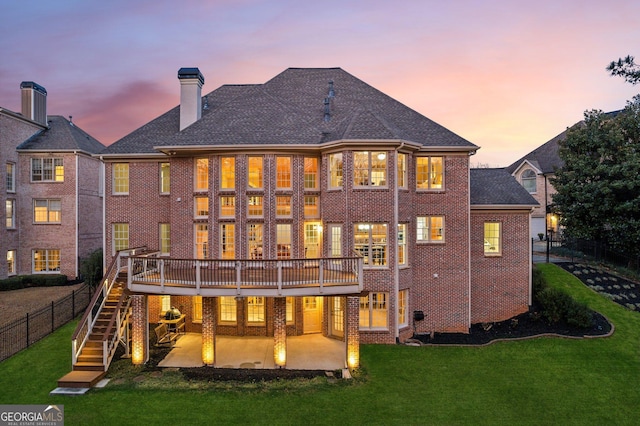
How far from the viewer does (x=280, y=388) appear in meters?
12.0

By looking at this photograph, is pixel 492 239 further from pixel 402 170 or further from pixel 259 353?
pixel 259 353

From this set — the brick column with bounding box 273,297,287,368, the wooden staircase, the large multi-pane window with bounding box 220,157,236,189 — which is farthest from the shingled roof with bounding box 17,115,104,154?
→ the brick column with bounding box 273,297,287,368

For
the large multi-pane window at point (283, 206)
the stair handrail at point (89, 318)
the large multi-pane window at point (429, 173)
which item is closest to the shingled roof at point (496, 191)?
the large multi-pane window at point (429, 173)

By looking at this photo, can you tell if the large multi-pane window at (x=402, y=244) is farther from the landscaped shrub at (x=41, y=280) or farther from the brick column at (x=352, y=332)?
the landscaped shrub at (x=41, y=280)

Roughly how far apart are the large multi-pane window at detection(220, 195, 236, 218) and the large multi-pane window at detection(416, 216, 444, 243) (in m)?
9.26

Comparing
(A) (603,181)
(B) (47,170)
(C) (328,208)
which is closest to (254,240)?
(C) (328,208)

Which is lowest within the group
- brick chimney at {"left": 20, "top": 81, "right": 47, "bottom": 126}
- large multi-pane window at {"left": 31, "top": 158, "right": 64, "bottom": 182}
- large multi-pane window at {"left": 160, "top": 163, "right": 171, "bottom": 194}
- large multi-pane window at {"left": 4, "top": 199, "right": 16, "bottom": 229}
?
large multi-pane window at {"left": 4, "top": 199, "right": 16, "bottom": 229}

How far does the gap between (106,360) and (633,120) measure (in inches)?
1263

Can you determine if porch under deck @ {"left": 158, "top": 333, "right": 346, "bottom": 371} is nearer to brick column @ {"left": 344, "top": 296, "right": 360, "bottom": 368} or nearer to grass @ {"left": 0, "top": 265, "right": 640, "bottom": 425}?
brick column @ {"left": 344, "top": 296, "right": 360, "bottom": 368}

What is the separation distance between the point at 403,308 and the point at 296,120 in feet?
35.2

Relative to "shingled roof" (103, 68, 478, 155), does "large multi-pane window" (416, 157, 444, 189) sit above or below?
below

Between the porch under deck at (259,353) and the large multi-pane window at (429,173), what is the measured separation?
8882 mm

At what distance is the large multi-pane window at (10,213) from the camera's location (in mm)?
25828

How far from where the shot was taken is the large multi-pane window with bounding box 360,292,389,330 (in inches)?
635
